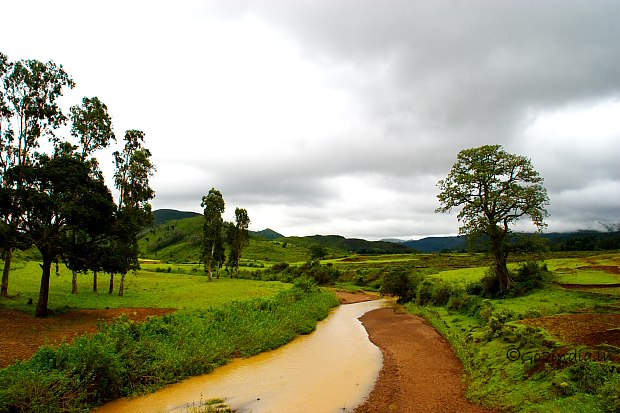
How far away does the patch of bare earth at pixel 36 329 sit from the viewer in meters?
14.1

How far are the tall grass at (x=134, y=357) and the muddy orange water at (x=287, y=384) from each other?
685mm

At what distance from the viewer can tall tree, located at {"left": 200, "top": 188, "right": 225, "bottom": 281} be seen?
58219mm

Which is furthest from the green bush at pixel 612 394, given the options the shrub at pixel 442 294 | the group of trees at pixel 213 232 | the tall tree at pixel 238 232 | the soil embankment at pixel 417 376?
the tall tree at pixel 238 232

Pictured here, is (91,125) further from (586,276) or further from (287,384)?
(586,276)

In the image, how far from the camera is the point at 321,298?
39906 mm

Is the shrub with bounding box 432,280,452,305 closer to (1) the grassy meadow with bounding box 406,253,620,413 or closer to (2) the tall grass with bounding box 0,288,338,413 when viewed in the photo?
(1) the grassy meadow with bounding box 406,253,620,413

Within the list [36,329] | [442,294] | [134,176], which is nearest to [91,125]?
[134,176]

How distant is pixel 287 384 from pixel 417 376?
618 cm

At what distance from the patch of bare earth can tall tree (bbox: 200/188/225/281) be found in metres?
33.8

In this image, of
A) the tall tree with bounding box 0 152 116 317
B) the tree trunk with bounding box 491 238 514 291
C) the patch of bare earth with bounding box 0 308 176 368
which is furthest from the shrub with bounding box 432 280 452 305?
the tall tree with bounding box 0 152 116 317

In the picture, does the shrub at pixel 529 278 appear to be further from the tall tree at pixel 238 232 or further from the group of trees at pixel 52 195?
the tall tree at pixel 238 232

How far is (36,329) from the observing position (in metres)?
17.8

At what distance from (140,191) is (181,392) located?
95.2ft

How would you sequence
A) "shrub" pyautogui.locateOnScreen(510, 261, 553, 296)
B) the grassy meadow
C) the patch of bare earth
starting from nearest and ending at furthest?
the grassy meadow, the patch of bare earth, "shrub" pyautogui.locateOnScreen(510, 261, 553, 296)
